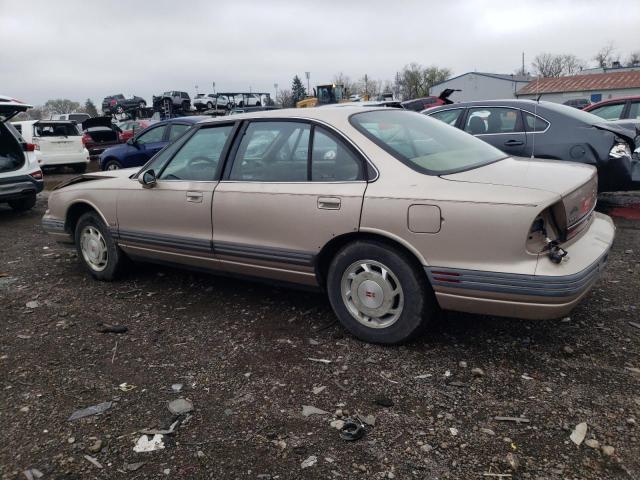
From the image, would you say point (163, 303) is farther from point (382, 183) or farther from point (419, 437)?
point (419, 437)

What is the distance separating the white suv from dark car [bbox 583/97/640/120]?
9.37m

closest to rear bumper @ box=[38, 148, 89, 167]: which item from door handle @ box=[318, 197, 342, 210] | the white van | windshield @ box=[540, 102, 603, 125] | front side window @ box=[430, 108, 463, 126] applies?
the white van

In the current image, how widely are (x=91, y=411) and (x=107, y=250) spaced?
2332 mm

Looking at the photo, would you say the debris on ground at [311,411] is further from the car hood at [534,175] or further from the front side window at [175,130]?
the front side window at [175,130]

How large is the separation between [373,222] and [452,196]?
50 centimetres

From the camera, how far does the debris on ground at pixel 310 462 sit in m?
2.34

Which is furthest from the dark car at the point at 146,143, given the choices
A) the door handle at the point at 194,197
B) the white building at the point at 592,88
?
the white building at the point at 592,88

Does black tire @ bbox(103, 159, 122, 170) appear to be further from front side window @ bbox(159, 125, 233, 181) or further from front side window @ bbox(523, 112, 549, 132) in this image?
front side window @ bbox(523, 112, 549, 132)

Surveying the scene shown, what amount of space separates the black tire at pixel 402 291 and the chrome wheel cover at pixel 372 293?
19 mm

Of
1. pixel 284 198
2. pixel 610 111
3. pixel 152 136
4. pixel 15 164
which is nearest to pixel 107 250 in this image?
pixel 284 198

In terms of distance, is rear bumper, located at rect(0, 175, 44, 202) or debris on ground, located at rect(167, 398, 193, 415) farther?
rear bumper, located at rect(0, 175, 44, 202)

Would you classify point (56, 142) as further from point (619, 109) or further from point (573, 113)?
point (619, 109)

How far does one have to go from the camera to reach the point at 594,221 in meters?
3.47

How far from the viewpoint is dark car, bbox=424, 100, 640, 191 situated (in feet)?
20.4
